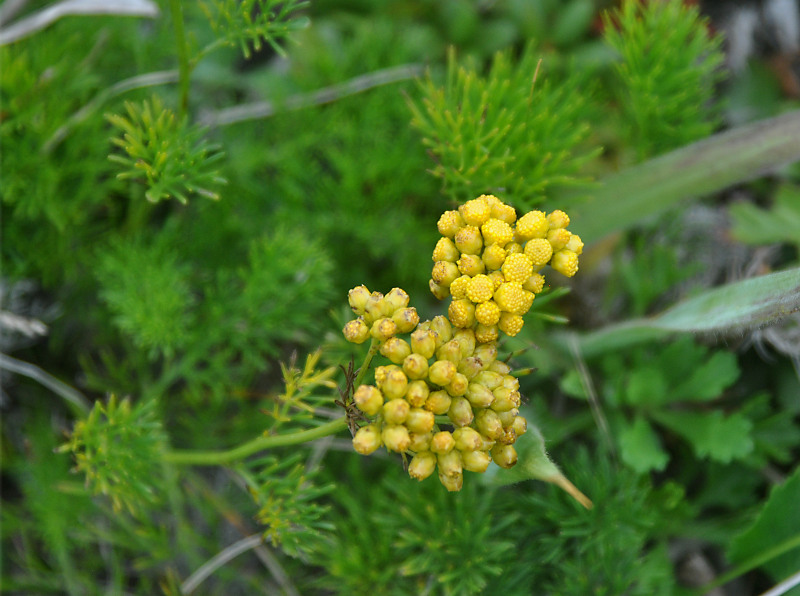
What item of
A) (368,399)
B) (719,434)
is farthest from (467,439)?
(719,434)

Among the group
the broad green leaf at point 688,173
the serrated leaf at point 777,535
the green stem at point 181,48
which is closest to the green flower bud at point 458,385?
the broad green leaf at point 688,173

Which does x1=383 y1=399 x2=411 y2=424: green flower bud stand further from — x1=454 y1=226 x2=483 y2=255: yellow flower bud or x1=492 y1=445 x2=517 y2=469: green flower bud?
x1=454 y1=226 x2=483 y2=255: yellow flower bud

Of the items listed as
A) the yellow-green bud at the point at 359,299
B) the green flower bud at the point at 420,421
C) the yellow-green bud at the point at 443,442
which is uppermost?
the yellow-green bud at the point at 359,299

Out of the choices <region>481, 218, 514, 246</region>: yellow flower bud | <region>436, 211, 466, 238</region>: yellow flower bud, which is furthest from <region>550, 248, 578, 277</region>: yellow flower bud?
<region>436, 211, 466, 238</region>: yellow flower bud

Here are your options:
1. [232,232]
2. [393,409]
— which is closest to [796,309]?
[393,409]

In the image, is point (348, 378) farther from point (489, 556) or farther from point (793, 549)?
point (793, 549)

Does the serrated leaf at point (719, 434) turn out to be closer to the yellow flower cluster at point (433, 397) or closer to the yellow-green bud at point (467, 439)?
the yellow flower cluster at point (433, 397)
